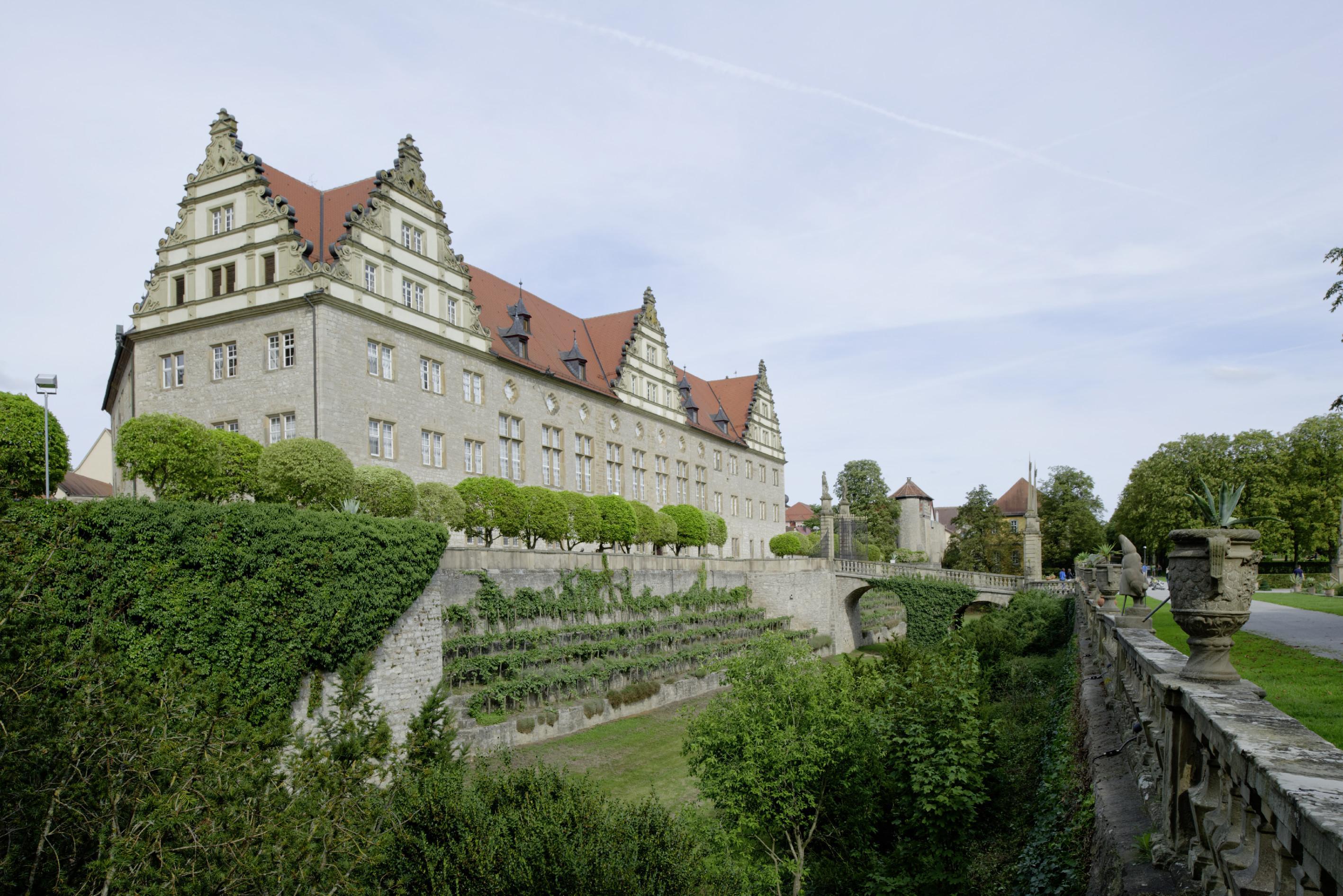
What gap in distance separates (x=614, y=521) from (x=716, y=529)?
15.1m

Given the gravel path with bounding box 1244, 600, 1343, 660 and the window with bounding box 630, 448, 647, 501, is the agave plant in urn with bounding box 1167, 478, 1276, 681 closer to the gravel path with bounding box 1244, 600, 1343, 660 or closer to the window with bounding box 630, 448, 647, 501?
the gravel path with bounding box 1244, 600, 1343, 660

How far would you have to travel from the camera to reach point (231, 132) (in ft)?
97.0

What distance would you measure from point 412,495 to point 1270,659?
21350 millimetres

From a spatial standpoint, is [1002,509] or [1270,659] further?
[1002,509]

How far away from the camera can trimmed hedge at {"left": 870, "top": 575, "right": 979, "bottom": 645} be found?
42719 millimetres

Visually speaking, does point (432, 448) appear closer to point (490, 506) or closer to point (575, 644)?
point (490, 506)

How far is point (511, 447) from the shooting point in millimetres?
37344

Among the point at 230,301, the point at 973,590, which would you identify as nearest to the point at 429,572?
the point at 230,301

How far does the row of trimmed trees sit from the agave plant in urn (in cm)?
1955

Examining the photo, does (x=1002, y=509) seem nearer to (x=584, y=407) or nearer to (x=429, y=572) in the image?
(x=584, y=407)

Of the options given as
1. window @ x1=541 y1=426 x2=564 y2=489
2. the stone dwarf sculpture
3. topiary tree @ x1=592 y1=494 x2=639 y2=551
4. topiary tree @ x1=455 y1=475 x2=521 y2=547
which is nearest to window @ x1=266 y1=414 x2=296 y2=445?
topiary tree @ x1=455 y1=475 x2=521 y2=547

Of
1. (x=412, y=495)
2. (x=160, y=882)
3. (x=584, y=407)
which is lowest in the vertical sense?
(x=160, y=882)

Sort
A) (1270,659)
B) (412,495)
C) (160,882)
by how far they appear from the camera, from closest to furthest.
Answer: (160,882), (1270,659), (412,495)

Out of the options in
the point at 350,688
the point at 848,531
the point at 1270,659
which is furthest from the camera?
the point at 848,531
